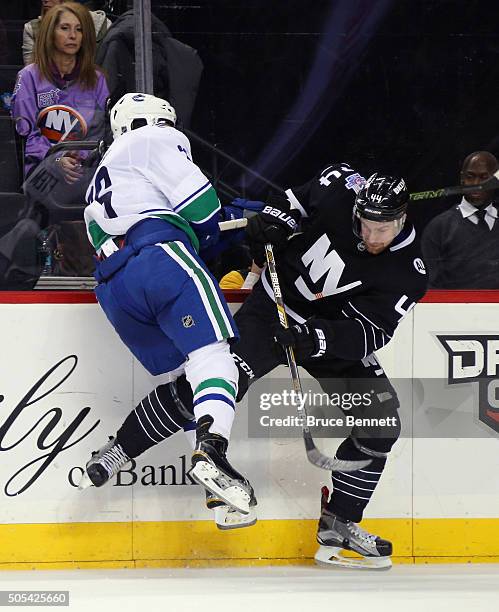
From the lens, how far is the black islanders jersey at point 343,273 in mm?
3172

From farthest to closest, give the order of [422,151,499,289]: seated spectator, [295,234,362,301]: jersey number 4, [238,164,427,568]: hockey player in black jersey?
[422,151,499,289]: seated spectator, [295,234,362,301]: jersey number 4, [238,164,427,568]: hockey player in black jersey

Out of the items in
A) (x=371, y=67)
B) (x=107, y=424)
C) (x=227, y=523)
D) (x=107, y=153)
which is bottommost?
(x=227, y=523)

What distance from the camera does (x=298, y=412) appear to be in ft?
11.3

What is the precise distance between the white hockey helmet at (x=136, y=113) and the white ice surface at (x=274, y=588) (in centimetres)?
126

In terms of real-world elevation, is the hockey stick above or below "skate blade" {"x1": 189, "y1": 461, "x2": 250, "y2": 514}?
above

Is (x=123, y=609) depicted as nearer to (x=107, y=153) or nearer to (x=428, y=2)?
(x=107, y=153)

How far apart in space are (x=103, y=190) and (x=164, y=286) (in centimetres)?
34

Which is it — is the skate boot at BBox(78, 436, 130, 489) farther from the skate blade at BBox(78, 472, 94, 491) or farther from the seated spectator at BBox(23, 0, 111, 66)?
the seated spectator at BBox(23, 0, 111, 66)

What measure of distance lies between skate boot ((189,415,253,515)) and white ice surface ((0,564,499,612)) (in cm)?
37

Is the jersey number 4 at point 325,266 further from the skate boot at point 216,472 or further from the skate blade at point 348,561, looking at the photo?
the skate blade at point 348,561

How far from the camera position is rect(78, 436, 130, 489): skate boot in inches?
125

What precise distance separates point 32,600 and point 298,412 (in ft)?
3.13

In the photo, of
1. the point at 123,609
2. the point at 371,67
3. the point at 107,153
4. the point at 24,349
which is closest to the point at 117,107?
the point at 107,153

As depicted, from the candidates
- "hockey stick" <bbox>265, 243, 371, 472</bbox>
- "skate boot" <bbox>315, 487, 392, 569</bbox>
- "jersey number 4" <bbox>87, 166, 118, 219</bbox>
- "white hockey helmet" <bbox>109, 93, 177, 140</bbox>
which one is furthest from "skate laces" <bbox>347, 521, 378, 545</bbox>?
"white hockey helmet" <bbox>109, 93, 177, 140</bbox>
